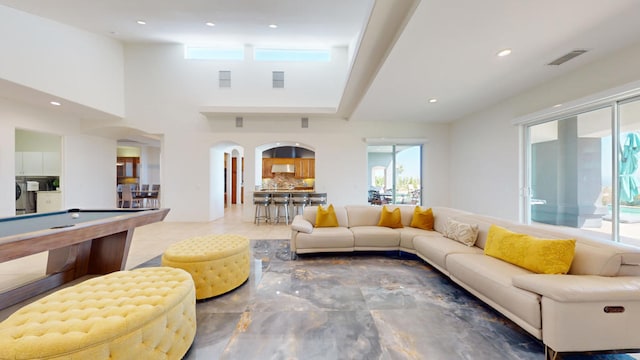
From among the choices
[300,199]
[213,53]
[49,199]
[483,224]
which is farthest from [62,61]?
[483,224]

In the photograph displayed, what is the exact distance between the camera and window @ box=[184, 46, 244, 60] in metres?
7.15

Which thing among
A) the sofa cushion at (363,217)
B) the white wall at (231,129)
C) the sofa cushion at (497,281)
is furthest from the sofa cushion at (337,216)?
the white wall at (231,129)

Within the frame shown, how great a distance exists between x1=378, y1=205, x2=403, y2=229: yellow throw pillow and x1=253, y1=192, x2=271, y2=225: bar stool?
3.66 m

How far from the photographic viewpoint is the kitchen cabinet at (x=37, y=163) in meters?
6.88

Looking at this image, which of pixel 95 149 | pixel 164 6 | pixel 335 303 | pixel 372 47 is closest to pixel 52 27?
pixel 164 6

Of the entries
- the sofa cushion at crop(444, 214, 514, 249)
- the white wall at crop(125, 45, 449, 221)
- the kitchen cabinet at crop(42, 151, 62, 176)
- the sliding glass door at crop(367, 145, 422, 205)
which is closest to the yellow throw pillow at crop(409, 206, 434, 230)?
the sofa cushion at crop(444, 214, 514, 249)

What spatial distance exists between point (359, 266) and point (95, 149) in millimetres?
8585

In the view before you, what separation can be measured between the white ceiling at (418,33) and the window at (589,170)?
0.90 metres

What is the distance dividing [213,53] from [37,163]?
608cm

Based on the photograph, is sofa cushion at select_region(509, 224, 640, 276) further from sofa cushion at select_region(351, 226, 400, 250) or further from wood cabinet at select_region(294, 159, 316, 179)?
wood cabinet at select_region(294, 159, 316, 179)

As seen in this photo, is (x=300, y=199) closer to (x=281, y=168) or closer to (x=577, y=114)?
(x=281, y=168)

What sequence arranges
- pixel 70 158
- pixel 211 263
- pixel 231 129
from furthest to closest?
pixel 231 129 → pixel 70 158 → pixel 211 263

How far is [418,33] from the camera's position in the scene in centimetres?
282

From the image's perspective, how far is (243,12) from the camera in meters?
5.41
